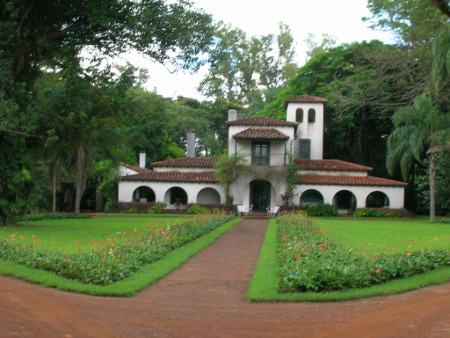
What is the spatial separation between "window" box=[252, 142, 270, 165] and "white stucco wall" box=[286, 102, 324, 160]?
166 inches

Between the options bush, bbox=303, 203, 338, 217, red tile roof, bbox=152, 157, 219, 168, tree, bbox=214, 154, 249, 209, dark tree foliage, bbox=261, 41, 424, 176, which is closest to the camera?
bush, bbox=303, 203, 338, 217

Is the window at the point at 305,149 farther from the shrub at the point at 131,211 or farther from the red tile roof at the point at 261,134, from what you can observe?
the shrub at the point at 131,211

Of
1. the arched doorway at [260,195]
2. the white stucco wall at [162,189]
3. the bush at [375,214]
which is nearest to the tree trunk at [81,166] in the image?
the white stucco wall at [162,189]

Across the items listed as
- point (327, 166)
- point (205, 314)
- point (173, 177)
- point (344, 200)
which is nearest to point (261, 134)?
point (327, 166)

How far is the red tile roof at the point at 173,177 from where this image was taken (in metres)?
34.7

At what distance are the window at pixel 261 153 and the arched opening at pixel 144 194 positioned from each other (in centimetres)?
817

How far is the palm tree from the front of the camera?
26.9 m

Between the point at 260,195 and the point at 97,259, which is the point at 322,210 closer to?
the point at 260,195

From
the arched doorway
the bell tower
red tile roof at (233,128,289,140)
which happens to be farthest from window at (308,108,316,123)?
the arched doorway

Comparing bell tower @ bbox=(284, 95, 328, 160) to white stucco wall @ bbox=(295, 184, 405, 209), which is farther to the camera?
bell tower @ bbox=(284, 95, 328, 160)

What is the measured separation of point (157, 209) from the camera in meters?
34.2

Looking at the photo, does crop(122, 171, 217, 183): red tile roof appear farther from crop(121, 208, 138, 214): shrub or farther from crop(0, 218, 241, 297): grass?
crop(0, 218, 241, 297): grass

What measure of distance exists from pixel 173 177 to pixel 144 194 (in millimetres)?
4152

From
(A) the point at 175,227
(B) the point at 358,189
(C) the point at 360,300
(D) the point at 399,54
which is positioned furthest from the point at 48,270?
(B) the point at 358,189
